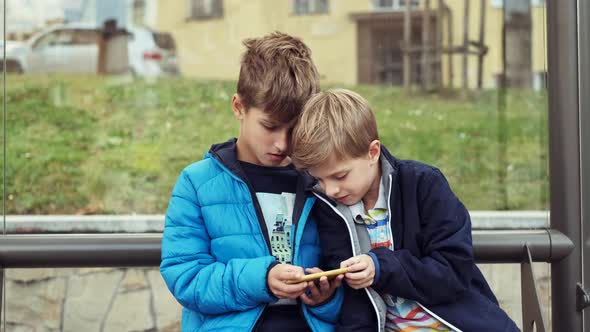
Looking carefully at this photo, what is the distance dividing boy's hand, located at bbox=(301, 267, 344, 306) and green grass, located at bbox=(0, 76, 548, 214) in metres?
2.98

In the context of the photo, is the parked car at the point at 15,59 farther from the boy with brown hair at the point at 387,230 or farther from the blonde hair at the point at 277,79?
the boy with brown hair at the point at 387,230

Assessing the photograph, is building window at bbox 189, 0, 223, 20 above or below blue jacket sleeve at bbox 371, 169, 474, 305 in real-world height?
above

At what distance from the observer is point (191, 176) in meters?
2.24

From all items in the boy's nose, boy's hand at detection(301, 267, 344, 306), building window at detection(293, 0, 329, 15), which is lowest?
boy's hand at detection(301, 267, 344, 306)

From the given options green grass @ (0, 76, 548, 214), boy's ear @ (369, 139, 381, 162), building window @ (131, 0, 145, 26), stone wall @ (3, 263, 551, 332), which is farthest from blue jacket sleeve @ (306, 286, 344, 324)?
building window @ (131, 0, 145, 26)

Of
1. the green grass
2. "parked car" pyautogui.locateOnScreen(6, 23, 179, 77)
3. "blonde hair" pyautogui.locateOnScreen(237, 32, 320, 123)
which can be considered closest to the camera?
"blonde hair" pyautogui.locateOnScreen(237, 32, 320, 123)

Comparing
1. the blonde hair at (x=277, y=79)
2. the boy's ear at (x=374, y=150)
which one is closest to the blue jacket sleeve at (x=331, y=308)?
Answer: the boy's ear at (x=374, y=150)

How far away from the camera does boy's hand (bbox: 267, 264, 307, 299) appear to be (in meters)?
1.99

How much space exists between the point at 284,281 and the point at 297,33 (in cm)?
376

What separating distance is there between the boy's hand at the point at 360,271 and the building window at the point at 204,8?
415cm

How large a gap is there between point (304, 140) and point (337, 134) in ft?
0.30

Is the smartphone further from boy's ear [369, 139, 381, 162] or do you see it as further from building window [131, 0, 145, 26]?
building window [131, 0, 145, 26]

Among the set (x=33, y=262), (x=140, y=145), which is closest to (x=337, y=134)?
(x=33, y=262)

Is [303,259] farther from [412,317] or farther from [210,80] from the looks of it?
[210,80]
